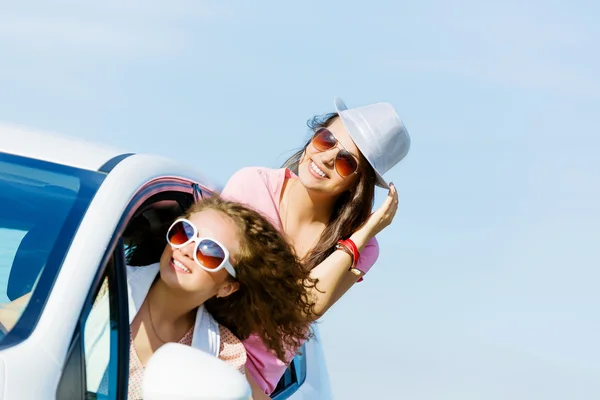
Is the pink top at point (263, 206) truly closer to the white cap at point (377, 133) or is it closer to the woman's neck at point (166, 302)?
the white cap at point (377, 133)

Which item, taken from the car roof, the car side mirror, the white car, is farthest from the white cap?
the car side mirror

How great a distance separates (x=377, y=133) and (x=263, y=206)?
0.53 m

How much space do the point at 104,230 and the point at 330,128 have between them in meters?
1.85

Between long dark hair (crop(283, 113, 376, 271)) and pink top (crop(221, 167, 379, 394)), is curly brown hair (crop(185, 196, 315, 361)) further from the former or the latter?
long dark hair (crop(283, 113, 376, 271))

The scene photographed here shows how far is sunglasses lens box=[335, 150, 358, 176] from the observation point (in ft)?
13.8

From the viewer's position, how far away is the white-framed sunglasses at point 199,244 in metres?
3.21

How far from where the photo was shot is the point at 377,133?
4312 millimetres

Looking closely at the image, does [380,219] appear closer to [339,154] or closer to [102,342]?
[339,154]

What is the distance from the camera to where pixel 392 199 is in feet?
14.6

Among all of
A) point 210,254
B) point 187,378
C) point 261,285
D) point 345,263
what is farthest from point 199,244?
point 345,263

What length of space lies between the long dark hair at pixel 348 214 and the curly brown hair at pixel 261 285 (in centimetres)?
53

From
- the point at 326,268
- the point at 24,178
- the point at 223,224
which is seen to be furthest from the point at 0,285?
the point at 326,268

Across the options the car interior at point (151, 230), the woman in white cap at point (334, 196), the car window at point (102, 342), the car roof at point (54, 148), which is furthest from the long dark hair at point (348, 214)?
the car window at point (102, 342)

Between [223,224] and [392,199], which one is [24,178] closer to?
[223,224]
